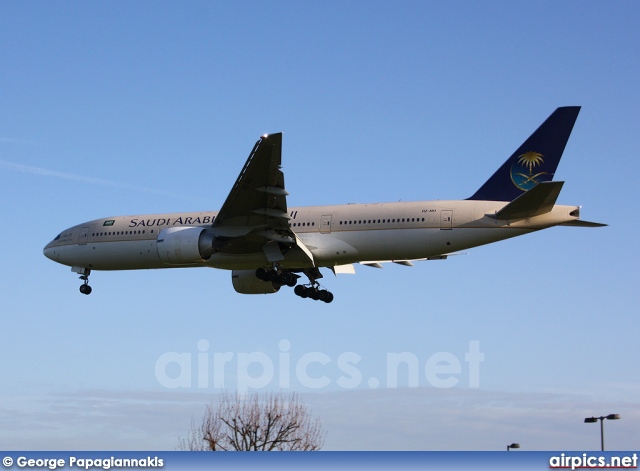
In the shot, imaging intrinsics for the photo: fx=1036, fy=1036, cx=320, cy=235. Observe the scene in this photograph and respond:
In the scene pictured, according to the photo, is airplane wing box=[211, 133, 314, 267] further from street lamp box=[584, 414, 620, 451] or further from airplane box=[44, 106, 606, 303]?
street lamp box=[584, 414, 620, 451]

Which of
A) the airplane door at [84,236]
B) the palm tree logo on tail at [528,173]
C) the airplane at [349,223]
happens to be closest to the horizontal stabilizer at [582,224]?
the airplane at [349,223]

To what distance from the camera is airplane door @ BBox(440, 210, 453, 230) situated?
120 ft

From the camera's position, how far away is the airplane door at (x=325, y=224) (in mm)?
38906

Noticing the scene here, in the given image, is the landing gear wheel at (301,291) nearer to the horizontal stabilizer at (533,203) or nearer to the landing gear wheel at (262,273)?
the landing gear wheel at (262,273)

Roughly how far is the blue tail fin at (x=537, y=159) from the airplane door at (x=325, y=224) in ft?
20.0

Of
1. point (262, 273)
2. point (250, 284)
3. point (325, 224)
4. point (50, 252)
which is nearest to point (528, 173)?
point (325, 224)

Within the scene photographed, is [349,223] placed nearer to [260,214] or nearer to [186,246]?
[260,214]

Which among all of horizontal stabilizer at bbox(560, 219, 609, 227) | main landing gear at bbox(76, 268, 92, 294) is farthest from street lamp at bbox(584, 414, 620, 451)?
main landing gear at bbox(76, 268, 92, 294)

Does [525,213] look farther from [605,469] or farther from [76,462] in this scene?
[76,462]

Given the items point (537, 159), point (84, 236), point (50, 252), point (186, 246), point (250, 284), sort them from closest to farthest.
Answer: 1. point (537, 159)
2. point (186, 246)
3. point (250, 284)
4. point (84, 236)
5. point (50, 252)

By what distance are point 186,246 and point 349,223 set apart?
6056 millimetres

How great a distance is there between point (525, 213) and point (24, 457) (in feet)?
66.3

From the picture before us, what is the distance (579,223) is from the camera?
1414 inches

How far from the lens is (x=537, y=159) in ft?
123
